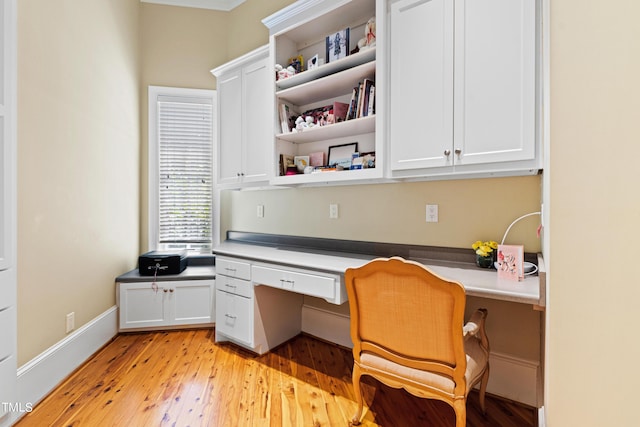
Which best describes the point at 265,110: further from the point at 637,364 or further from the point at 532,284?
the point at 637,364

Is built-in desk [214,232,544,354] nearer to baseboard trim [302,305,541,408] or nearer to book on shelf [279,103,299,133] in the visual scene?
baseboard trim [302,305,541,408]

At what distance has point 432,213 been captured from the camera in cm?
210

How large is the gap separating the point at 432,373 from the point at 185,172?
306 cm

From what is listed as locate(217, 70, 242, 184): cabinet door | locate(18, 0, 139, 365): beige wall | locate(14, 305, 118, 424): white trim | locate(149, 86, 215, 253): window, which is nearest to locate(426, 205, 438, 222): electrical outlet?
locate(217, 70, 242, 184): cabinet door

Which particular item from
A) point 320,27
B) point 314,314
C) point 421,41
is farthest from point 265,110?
point 314,314

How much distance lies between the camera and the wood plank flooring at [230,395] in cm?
168

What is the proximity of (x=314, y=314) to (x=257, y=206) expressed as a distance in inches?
49.1

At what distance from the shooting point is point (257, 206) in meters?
3.18

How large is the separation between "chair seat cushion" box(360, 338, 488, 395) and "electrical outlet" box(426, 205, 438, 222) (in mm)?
795

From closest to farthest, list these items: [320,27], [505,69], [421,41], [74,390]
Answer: [505,69], [421,41], [74,390], [320,27]

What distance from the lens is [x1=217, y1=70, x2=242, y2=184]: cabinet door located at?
285cm

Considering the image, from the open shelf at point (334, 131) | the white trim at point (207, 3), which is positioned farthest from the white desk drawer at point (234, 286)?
the white trim at point (207, 3)

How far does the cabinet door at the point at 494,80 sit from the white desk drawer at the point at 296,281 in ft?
3.56

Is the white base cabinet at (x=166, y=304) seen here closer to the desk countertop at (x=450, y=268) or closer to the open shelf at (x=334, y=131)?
the desk countertop at (x=450, y=268)
